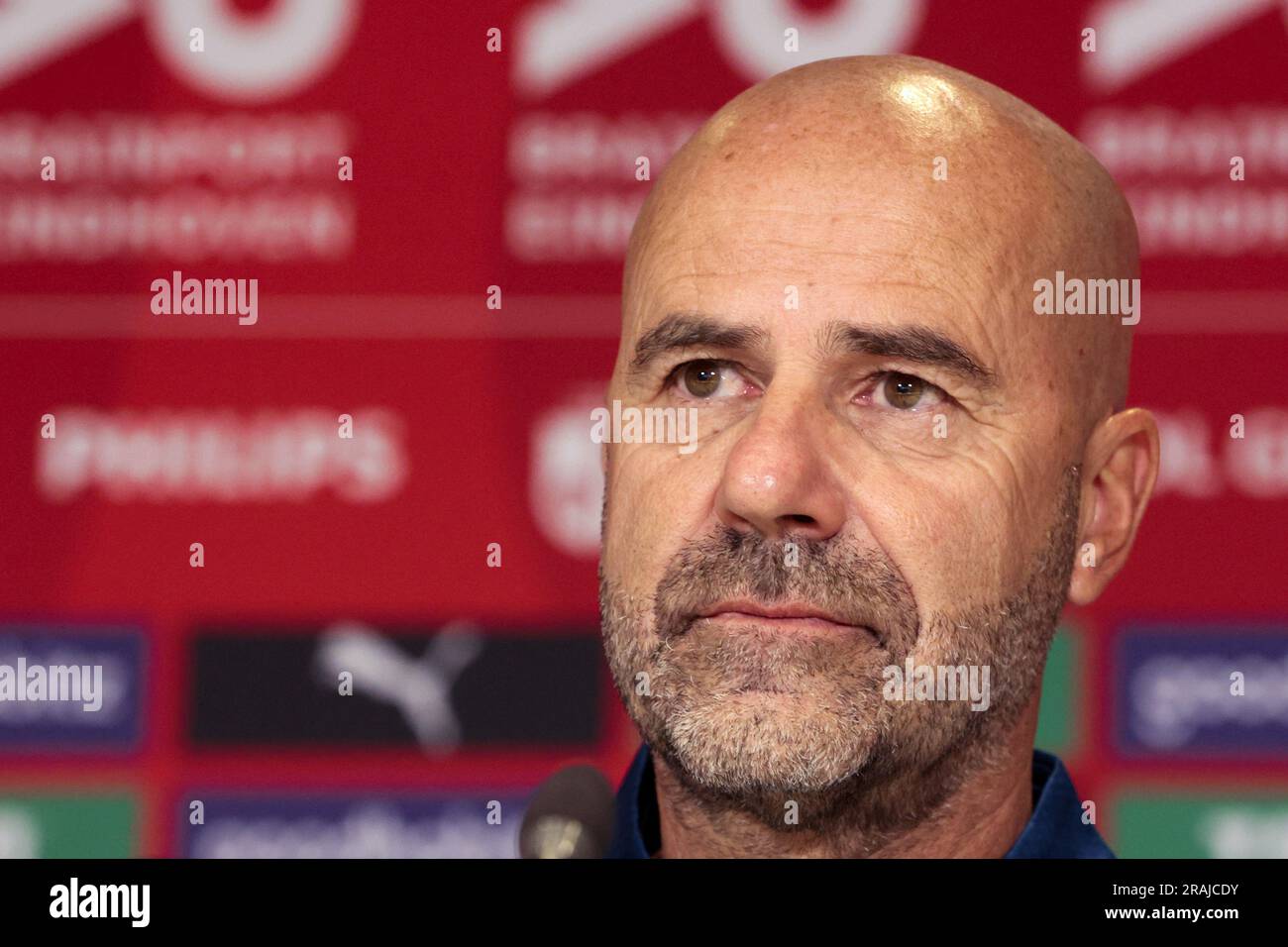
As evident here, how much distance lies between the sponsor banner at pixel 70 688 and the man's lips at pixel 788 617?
1429 mm

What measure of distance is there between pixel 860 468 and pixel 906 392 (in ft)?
0.26

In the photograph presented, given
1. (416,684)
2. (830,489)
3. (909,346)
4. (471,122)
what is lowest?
(416,684)

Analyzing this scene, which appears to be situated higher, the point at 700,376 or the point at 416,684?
the point at 700,376

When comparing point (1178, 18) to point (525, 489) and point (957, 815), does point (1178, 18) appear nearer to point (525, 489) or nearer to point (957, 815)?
point (525, 489)

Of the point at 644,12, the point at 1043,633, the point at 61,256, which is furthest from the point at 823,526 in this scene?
the point at 61,256

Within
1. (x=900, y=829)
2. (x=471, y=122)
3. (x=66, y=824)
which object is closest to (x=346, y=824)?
(x=66, y=824)

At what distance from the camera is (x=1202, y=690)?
234 cm

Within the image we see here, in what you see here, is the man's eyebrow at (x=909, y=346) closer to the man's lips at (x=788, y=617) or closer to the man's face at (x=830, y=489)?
the man's face at (x=830, y=489)

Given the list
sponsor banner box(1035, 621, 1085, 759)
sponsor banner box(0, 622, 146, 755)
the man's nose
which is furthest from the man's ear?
sponsor banner box(0, 622, 146, 755)

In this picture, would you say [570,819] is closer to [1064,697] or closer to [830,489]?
[830,489]

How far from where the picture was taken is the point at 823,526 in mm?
1210
